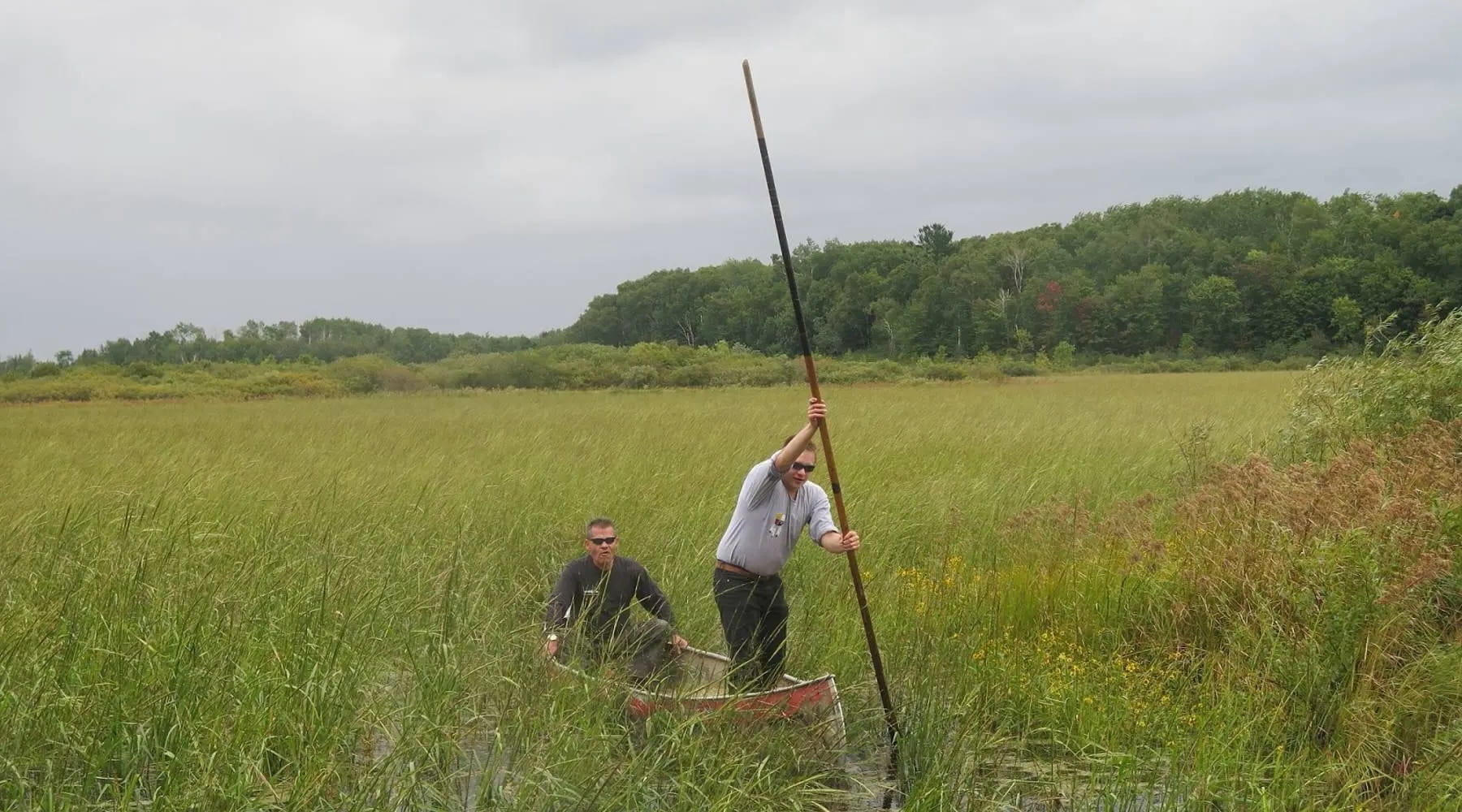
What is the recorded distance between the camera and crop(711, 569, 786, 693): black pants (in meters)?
6.09

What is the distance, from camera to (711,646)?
721cm

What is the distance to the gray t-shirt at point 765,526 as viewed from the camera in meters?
6.01

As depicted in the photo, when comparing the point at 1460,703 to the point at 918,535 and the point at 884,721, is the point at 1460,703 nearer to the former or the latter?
the point at 884,721

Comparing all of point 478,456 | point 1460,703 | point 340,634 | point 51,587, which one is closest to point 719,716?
point 340,634

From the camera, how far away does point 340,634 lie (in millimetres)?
4840

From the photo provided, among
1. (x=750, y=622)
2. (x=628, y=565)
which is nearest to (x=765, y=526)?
(x=750, y=622)

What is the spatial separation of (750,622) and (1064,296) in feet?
212

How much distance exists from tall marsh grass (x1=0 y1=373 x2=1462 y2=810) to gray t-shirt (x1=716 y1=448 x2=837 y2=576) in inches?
35.4

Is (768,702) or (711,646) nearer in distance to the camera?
(768,702)

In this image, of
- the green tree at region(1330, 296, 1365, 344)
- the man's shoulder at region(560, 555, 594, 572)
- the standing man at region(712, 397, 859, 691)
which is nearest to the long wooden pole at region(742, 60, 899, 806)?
the standing man at region(712, 397, 859, 691)

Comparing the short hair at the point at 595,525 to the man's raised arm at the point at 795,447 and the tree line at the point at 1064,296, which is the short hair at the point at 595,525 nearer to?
the man's raised arm at the point at 795,447

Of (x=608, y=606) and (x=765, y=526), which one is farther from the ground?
(x=765, y=526)

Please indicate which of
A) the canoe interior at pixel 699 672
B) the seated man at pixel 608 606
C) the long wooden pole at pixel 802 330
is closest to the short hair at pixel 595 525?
the seated man at pixel 608 606

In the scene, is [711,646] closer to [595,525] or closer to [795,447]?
[595,525]
